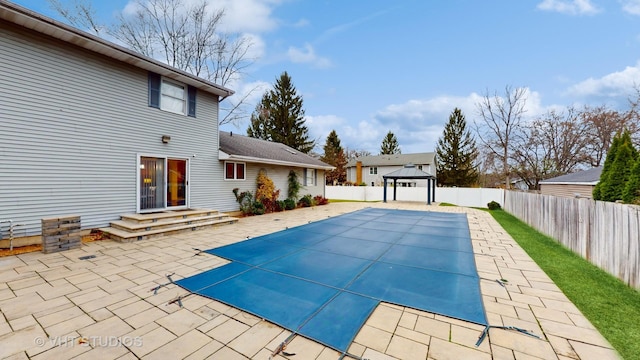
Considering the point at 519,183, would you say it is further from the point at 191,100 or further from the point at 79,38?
the point at 79,38

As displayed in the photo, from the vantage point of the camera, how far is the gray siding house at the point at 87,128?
5.31 meters

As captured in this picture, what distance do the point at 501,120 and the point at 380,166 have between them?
13536 mm

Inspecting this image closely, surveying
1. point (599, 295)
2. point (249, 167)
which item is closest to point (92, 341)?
point (599, 295)

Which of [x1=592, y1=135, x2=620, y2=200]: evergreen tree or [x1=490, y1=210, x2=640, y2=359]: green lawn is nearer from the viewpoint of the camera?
[x1=490, y1=210, x2=640, y2=359]: green lawn

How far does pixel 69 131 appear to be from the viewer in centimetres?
604

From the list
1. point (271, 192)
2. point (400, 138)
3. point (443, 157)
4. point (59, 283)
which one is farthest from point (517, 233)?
point (400, 138)

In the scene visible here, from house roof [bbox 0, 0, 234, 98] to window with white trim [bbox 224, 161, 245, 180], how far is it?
3371 millimetres

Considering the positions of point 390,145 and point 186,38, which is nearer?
point 186,38

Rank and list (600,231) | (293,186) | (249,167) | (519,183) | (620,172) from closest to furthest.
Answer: (600,231), (620,172), (249,167), (293,186), (519,183)

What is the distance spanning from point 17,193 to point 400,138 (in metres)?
40.9

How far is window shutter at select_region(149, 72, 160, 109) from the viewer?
7594 millimetres

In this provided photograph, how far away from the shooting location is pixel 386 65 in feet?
52.1

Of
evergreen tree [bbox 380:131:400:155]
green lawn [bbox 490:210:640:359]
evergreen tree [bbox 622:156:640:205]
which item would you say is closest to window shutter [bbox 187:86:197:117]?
green lawn [bbox 490:210:640:359]

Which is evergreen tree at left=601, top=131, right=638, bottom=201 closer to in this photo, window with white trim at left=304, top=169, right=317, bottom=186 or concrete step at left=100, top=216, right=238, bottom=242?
concrete step at left=100, top=216, right=238, bottom=242
